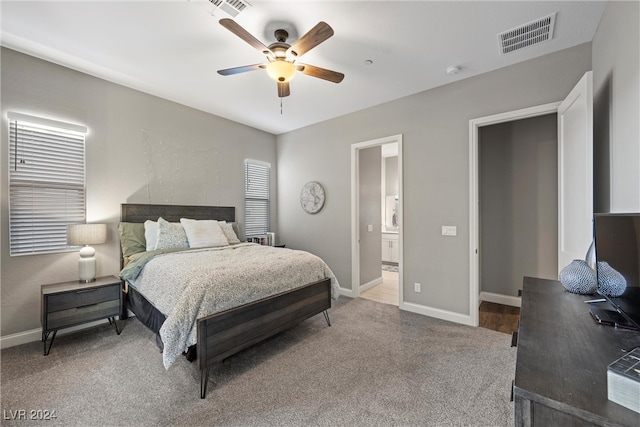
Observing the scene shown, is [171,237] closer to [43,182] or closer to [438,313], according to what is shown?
[43,182]

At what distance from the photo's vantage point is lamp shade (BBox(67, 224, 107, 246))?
2.72 m

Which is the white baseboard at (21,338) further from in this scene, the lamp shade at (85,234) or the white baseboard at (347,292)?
the white baseboard at (347,292)

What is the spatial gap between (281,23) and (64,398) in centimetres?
327

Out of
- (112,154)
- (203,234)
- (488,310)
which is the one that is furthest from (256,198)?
(488,310)

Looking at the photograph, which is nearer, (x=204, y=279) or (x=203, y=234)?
(x=204, y=279)

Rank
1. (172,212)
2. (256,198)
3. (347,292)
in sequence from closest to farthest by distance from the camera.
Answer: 1. (172,212)
2. (347,292)
3. (256,198)

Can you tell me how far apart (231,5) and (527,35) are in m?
2.51

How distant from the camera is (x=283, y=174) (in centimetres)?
516

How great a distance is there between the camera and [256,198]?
16.2ft

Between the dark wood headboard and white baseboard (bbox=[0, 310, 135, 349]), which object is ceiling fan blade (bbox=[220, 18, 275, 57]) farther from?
white baseboard (bbox=[0, 310, 135, 349])

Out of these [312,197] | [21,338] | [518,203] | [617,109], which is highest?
[617,109]

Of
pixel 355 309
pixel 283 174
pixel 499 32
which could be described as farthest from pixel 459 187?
pixel 283 174

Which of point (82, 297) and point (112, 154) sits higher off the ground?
point (112, 154)

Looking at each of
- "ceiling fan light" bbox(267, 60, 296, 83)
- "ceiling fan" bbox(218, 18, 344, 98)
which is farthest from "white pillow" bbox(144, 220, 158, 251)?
"ceiling fan light" bbox(267, 60, 296, 83)
